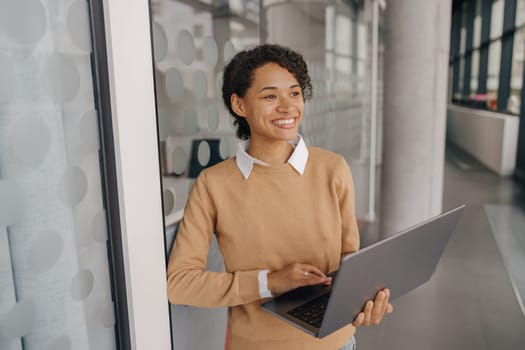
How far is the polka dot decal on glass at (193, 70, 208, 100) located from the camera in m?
1.59

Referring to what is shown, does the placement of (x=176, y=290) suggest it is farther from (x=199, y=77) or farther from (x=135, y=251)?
(x=199, y=77)

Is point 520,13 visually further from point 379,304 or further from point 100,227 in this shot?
point 100,227

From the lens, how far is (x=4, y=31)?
0.80m

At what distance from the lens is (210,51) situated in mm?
1676

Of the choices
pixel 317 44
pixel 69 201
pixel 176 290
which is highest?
pixel 317 44

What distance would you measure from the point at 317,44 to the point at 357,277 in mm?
3053

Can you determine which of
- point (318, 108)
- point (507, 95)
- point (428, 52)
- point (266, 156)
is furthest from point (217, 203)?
point (507, 95)

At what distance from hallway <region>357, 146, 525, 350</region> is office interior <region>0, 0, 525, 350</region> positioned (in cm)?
1

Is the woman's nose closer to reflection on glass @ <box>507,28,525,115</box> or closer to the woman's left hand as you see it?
the woman's left hand

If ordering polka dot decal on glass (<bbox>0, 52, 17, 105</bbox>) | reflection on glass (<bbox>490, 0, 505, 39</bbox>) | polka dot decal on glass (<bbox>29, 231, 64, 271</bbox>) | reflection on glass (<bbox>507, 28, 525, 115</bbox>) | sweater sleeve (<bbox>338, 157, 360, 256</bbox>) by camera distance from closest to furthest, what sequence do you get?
polka dot decal on glass (<bbox>0, 52, 17, 105</bbox>)
polka dot decal on glass (<bbox>29, 231, 64, 271</bbox>)
sweater sleeve (<bbox>338, 157, 360, 256</bbox>)
reflection on glass (<bbox>507, 28, 525, 115</bbox>)
reflection on glass (<bbox>490, 0, 505, 39</bbox>)

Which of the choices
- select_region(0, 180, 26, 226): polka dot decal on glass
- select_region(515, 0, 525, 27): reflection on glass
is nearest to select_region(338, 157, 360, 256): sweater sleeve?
select_region(0, 180, 26, 226): polka dot decal on glass

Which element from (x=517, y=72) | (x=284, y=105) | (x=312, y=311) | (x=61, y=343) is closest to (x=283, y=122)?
(x=284, y=105)

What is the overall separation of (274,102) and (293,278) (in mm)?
485

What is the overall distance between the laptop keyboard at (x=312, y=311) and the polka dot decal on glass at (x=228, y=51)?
3.32 feet
